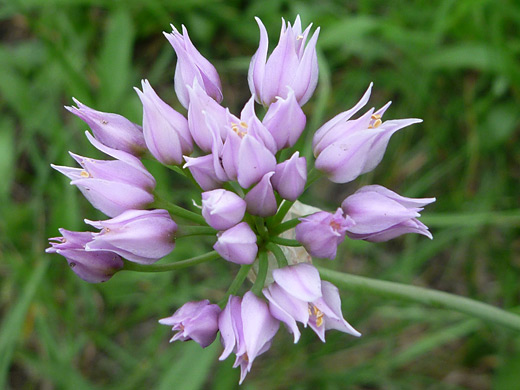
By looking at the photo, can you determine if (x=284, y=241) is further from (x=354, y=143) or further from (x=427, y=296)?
(x=427, y=296)

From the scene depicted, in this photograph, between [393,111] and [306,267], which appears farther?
[393,111]

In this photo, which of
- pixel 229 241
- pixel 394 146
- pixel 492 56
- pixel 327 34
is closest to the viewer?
pixel 229 241

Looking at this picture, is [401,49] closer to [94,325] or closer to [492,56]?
[492,56]

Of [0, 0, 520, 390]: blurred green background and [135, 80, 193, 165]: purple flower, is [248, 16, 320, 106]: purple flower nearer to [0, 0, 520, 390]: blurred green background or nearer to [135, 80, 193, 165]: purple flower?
[135, 80, 193, 165]: purple flower

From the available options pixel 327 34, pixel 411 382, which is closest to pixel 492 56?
pixel 327 34

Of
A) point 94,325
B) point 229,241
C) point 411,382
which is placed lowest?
point 411,382

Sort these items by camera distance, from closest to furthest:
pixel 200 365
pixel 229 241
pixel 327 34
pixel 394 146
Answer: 1. pixel 229 241
2. pixel 200 365
3. pixel 327 34
4. pixel 394 146
